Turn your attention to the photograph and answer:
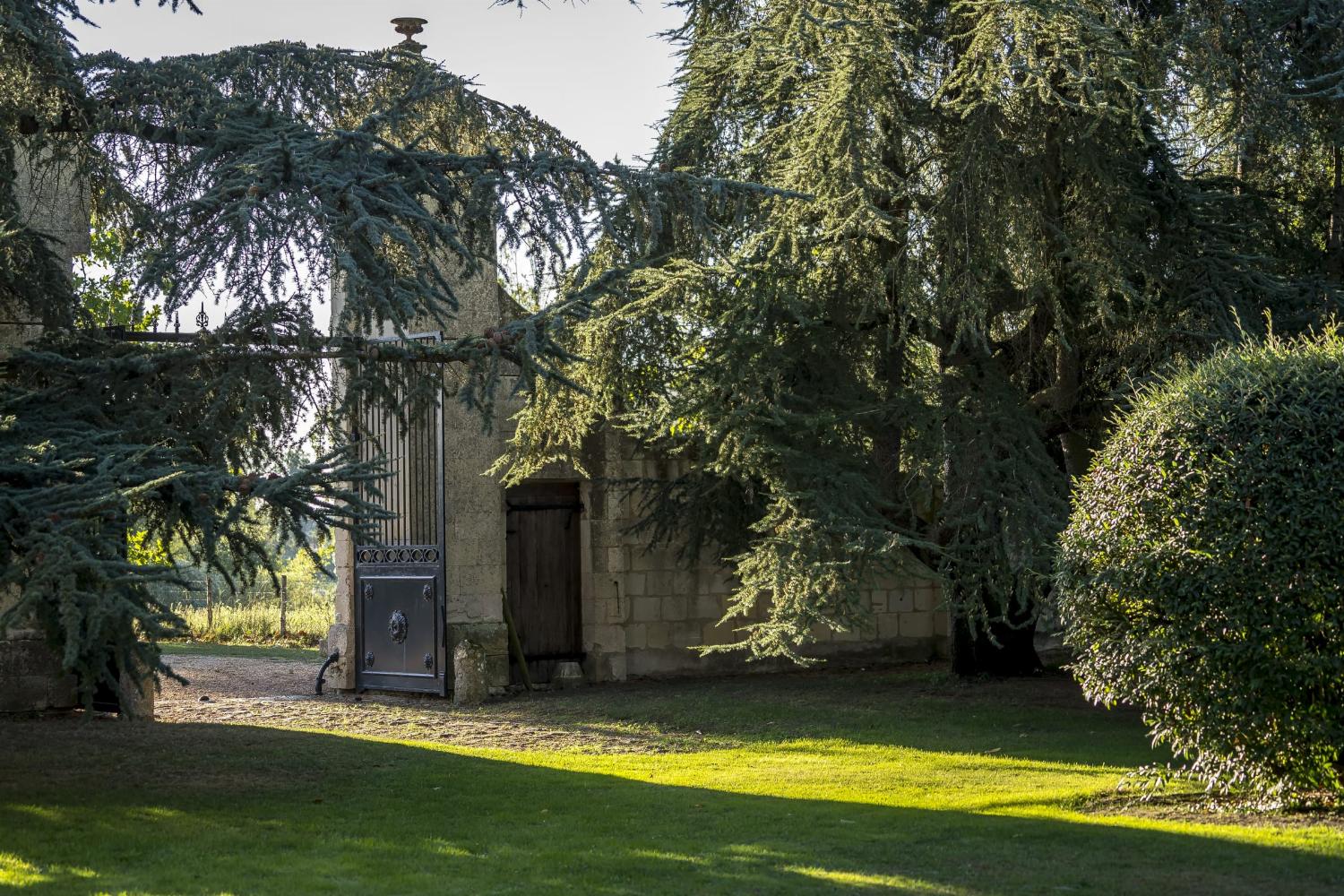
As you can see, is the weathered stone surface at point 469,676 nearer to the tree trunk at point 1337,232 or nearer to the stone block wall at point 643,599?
the stone block wall at point 643,599

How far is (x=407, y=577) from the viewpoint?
14.3 metres

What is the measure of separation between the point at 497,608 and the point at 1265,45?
883 centimetres

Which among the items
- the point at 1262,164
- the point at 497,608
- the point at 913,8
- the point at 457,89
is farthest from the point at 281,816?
the point at 1262,164

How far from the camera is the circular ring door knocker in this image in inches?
567

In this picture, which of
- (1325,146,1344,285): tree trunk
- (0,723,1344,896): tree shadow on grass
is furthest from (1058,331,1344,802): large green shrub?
(1325,146,1344,285): tree trunk

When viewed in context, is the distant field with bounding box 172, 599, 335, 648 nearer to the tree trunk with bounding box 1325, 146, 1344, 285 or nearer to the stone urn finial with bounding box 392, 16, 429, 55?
the stone urn finial with bounding box 392, 16, 429, 55

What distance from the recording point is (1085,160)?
37.6ft

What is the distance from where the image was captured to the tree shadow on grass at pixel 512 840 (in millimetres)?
6109

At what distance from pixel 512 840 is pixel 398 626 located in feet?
24.8

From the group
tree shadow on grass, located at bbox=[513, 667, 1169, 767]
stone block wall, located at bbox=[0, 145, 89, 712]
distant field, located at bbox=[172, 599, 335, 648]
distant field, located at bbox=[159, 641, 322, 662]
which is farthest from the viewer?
distant field, located at bbox=[172, 599, 335, 648]

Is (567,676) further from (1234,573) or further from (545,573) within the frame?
(1234,573)

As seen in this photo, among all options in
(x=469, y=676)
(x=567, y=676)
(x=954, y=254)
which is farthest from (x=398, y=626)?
(x=954, y=254)

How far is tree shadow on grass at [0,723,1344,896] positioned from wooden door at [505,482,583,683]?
20.3 ft

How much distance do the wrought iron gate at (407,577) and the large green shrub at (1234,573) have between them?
7.64m
